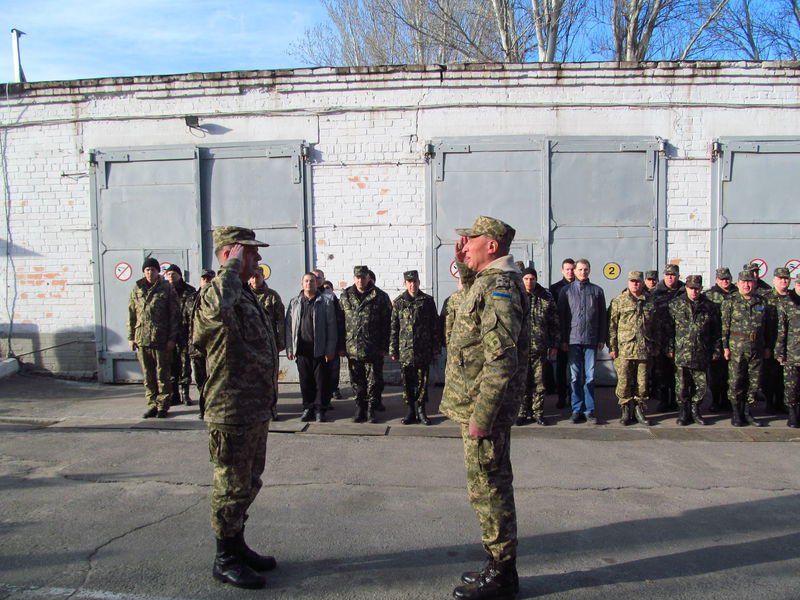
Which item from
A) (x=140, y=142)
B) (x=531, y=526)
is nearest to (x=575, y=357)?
(x=531, y=526)

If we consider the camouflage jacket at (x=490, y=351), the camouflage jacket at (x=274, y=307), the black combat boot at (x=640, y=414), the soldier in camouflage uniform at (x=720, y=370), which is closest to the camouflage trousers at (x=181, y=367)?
the camouflage jacket at (x=274, y=307)

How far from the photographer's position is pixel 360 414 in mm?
7160

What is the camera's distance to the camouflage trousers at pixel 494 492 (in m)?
3.20

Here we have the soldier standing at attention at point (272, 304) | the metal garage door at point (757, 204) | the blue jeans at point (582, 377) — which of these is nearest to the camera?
the blue jeans at point (582, 377)

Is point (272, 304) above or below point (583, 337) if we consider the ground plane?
above

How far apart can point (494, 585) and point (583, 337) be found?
460 centimetres

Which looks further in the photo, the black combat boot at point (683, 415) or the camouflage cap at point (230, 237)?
the black combat boot at point (683, 415)

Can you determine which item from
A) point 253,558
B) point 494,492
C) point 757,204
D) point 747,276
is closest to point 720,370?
point 747,276

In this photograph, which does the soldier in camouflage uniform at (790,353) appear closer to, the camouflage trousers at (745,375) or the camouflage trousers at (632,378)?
the camouflage trousers at (745,375)

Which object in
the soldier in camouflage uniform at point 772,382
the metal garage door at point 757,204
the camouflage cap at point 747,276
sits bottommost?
the soldier in camouflage uniform at point 772,382

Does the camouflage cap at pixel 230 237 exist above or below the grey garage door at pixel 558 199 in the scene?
below

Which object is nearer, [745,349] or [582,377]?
[745,349]

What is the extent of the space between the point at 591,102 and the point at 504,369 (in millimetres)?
7322

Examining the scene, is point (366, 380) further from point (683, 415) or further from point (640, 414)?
point (683, 415)
